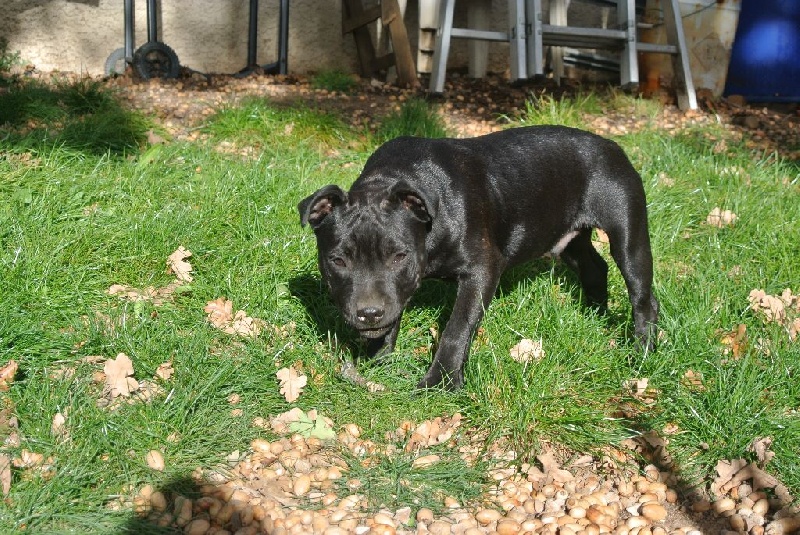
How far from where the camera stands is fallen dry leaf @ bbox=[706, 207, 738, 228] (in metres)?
6.82

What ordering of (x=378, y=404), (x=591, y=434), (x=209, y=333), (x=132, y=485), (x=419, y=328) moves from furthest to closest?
(x=419, y=328), (x=209, y=333), (x=378, y=404), (x=591, y=434), (x=132, y=485)

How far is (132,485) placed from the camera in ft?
12.5

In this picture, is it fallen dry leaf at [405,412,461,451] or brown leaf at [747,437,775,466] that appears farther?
fallen dry leaf at [405,412,461,451]

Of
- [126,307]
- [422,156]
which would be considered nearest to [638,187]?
[422,156]

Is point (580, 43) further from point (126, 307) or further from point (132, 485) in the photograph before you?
point (132, 485)

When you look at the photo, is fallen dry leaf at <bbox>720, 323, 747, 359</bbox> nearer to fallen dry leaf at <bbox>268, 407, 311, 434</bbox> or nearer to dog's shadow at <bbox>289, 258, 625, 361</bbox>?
dog's shadow at <bbox>289, 258, 625, 361</bbox>

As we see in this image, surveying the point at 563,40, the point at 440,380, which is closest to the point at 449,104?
the point at 563,40

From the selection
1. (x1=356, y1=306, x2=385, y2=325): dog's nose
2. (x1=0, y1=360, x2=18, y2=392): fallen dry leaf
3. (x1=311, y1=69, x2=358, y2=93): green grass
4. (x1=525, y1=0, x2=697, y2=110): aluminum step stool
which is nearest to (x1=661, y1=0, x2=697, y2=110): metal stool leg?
(x1=525, y1=0, x2=697, y2=110): aluminum step stool

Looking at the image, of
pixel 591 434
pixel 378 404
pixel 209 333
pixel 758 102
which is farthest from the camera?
pixel 758 102

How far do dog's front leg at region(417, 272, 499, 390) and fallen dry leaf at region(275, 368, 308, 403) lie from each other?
66 centimetres

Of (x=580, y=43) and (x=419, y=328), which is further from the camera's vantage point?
(x=580, y=43)

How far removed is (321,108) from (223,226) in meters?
2.74

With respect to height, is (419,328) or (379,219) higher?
(379,219)

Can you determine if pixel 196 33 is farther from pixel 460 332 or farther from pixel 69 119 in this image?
pixel 460 332
